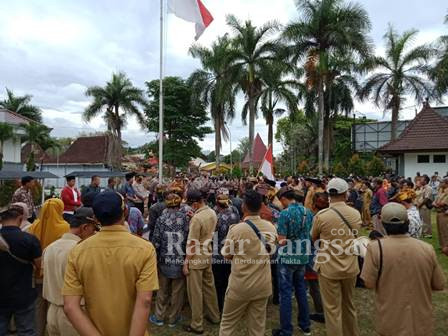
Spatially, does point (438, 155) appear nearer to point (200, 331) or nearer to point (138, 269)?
point (200, 331)

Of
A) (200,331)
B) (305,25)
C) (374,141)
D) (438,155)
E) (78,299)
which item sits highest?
(305,25)

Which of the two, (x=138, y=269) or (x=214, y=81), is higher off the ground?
(x=214, y=81)

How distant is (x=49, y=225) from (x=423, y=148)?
2193 cm

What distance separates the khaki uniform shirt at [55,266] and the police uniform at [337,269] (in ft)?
8.54

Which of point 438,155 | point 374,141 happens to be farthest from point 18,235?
point 374,141

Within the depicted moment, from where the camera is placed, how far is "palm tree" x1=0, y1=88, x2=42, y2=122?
39094mm

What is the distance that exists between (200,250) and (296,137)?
4584cm

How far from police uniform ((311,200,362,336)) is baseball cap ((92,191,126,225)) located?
263 cm

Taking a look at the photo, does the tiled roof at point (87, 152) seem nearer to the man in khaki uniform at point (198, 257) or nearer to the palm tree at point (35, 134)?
the palm tree at point (35, 134)

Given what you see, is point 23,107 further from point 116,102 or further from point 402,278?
point 402,278

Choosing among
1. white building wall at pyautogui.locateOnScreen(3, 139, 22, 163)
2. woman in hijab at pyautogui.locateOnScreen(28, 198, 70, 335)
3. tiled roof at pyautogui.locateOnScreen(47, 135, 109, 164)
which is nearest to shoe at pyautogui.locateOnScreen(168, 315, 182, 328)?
woman in hijab at pyautogui.locateOnScreen(28, 198, 70, 335)

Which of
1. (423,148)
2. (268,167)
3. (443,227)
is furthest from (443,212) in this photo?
(423,148)

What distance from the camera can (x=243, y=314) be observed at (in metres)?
3.87

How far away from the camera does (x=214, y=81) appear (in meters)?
28.8
